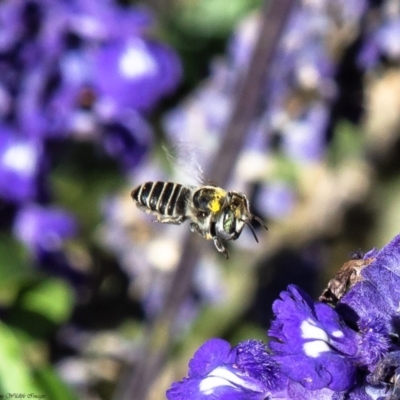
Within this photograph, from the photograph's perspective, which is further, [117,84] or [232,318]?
[232,318]

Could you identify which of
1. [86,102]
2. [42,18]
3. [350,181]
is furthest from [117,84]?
[350,181]

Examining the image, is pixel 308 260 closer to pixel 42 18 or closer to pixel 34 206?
pixel 34 206

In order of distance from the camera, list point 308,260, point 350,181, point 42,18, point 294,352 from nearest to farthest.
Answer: point 294,352, point 42,18, point 308,260, point 350,181

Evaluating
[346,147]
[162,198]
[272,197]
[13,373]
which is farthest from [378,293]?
[346,147]

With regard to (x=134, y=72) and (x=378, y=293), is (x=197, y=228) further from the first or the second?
(x=134, y=72)

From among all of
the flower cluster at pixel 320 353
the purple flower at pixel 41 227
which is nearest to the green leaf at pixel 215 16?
the purple flower at pixel 41 227

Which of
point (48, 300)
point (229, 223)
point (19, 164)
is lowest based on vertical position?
point (229, 223)

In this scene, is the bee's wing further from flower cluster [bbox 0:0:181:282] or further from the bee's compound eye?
flower cluster [bbox 0:0:181:282]
